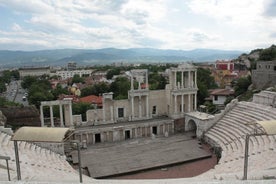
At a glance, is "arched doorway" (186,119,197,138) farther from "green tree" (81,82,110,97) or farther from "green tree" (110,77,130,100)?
"green tree" (81,82,110,97)

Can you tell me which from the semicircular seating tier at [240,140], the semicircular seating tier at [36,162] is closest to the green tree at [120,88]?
the semicircular seating tier at [240,140]

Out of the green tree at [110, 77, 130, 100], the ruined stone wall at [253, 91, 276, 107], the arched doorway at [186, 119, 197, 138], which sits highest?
the ruined stone wall at [253, 91, 276, 107]

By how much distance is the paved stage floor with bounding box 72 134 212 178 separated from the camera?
718 inches

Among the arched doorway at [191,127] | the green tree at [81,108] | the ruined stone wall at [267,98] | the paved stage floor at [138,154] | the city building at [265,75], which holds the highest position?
the city building at [265,75]

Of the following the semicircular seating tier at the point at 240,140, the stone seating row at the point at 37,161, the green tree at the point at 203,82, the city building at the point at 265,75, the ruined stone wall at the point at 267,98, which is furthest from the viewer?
the green tree at the point at 203,82

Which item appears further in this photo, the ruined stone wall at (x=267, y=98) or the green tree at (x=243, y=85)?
the green tree at (x=243, y=85)

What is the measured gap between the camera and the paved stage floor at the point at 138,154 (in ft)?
59.8

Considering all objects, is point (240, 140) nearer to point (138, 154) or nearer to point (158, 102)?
point (138, 154)

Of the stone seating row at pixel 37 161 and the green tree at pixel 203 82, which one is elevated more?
the green tree at pixel 203 82

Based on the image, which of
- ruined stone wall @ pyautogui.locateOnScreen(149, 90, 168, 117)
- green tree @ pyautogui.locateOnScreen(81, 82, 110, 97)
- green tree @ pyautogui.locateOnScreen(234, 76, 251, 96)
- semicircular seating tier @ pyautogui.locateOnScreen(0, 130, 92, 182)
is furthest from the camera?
green tree @ pyautogui.locateOnScreen(81, 82, 110, 97)

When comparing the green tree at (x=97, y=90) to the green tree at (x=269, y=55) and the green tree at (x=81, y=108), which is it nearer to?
the green tree at (x=81, y=108)

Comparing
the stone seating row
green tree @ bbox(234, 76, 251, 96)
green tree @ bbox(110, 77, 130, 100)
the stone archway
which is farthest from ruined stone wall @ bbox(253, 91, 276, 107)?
green tree @ bbox(110, 77, 130, 100)

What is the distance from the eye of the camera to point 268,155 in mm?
14703

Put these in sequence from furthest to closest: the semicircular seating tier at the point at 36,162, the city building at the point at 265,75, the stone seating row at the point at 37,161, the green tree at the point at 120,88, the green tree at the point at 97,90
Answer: the green tree at the point at 97,90, the green tree at the point at 120,88, the city building at the point at 265,75, the stone seating row at the point at 37,161, the semicircular seating tier at the point at 36,162
